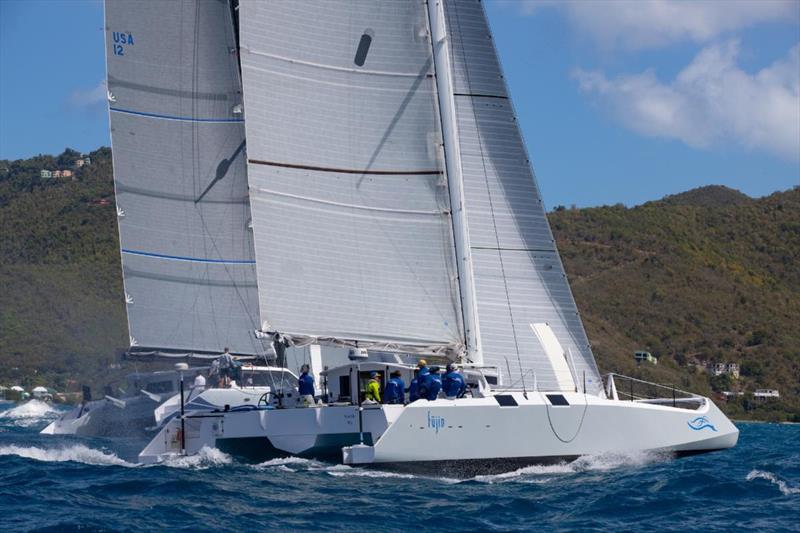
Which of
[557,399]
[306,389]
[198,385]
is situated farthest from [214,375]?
[557,399]

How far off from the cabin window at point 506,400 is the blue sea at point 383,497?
1.11m

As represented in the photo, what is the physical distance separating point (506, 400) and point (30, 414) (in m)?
34.4

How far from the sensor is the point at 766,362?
64500 millimetres

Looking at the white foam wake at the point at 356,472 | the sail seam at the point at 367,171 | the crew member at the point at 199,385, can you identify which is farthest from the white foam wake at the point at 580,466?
the crew member at the point at 199,385

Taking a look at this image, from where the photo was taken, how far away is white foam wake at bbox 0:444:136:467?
23.0 meters

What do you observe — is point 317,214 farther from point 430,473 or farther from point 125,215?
point 125,215

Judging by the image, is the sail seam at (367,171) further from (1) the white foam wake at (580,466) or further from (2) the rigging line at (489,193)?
(1) the white foam wake at (580,466)

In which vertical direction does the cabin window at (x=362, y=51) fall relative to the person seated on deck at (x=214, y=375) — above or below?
above

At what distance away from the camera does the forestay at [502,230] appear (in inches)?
891

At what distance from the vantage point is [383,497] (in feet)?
59.4

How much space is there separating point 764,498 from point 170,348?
59.6 feet

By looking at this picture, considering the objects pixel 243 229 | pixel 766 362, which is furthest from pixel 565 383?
pixel 766 362

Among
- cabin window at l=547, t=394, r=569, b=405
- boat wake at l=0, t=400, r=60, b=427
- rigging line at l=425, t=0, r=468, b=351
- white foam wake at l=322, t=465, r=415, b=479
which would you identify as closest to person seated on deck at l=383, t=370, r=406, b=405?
white foam wake at l=322, t=465, r=415, b=479

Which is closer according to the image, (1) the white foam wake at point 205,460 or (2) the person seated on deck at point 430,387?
(2) the person seated on deck at point 430,387
